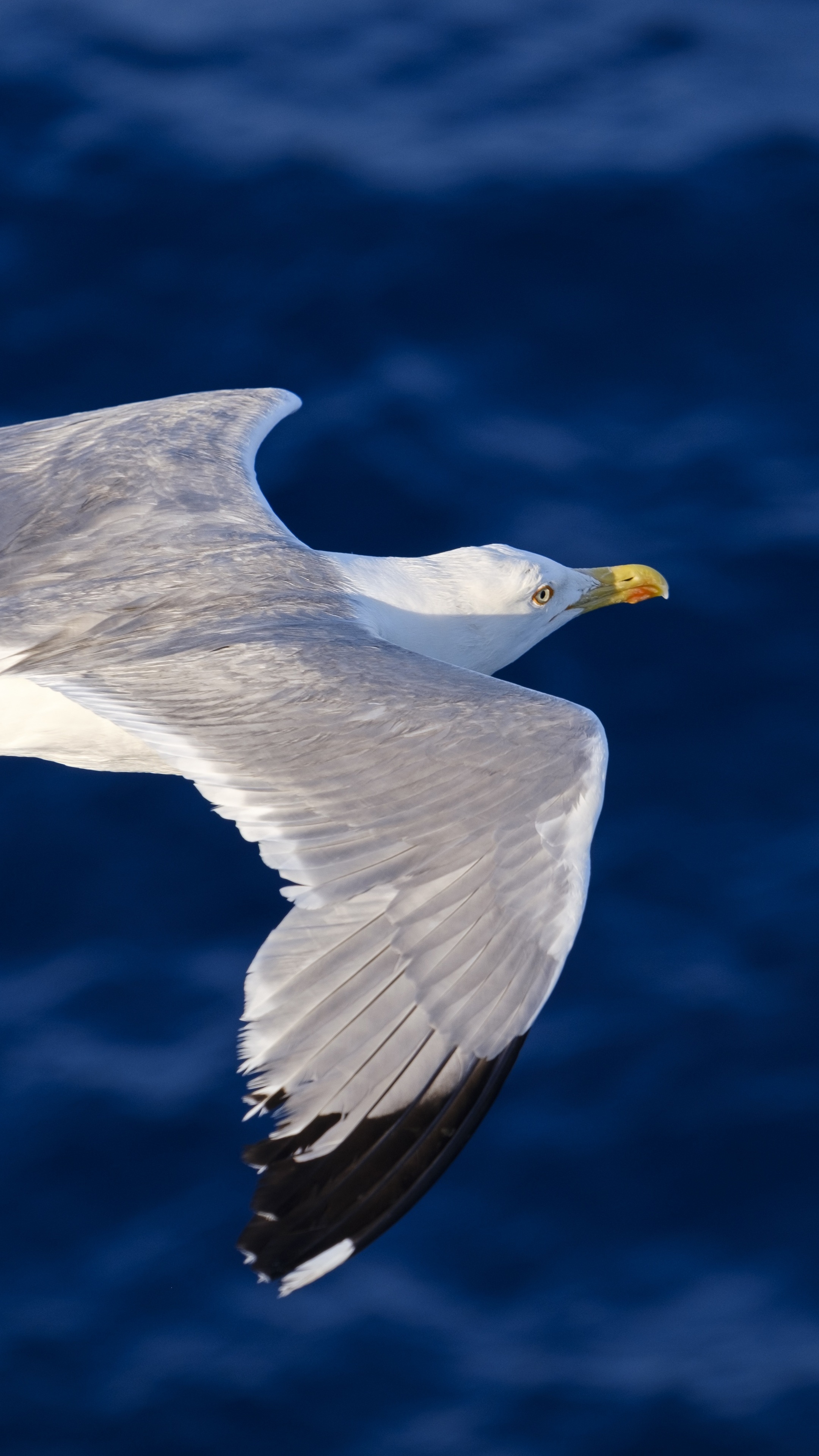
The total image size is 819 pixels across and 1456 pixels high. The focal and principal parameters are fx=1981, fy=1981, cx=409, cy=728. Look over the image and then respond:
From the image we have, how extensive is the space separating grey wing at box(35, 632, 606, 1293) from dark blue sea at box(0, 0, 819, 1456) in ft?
6.25

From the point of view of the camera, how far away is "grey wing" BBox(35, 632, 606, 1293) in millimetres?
5480

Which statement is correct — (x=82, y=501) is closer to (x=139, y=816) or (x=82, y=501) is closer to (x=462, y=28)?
(x=139, y=816)

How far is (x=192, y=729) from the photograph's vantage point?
655cm

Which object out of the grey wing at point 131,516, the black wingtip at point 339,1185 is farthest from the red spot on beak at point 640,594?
the black wingtip at point 339,1185

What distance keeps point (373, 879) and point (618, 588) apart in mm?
3508

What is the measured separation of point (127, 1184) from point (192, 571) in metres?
2.39

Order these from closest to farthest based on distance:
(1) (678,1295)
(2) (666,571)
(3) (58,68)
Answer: (1) (678,1295), (2) (666,571), (3) (58,68)

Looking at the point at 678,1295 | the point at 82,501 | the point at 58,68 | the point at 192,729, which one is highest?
the point at 58,68

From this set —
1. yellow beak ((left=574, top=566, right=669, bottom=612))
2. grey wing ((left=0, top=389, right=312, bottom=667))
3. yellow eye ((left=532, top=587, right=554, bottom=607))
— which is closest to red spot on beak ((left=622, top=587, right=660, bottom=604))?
yellow beak ((left=574, top=566, right=669, bottom=612))

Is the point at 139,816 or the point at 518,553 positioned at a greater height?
the point at 518,553

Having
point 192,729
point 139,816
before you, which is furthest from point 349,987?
point 139,816

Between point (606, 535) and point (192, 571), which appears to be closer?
point (192, 571)

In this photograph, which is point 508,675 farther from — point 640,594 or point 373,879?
point 373,879

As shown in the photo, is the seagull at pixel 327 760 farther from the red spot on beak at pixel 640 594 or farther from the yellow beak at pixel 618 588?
the red spot on beak at pixel 640 594
